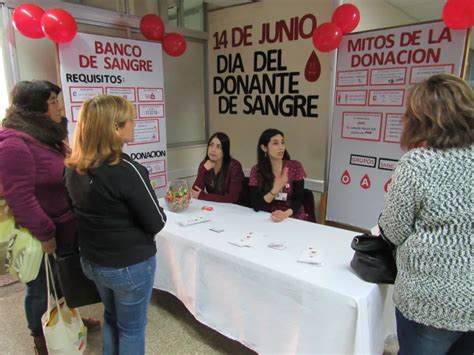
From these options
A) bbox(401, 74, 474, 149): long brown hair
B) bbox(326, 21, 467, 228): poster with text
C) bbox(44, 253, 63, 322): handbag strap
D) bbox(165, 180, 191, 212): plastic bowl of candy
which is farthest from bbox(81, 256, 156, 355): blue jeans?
bbox(326, 21, 467, 228): poster with text

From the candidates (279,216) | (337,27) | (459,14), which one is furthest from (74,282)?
(459,14)

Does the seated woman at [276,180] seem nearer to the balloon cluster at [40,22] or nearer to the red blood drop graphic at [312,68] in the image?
the red blood drop graphic at [312,68]

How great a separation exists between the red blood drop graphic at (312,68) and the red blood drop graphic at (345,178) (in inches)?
36.6

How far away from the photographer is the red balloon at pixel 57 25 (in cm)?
235

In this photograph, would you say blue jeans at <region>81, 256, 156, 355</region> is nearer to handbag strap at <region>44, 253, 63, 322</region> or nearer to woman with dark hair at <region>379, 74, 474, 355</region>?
handbag strap at <region>44, 253, 63, 322</region>

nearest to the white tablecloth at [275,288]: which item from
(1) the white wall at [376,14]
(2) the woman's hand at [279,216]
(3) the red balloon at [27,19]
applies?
(2) the woman's hand at [279,216]

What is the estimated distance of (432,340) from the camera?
3.67 feet

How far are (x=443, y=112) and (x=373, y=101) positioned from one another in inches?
74.8

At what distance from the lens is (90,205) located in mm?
1230

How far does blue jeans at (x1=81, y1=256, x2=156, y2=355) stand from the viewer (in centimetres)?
131

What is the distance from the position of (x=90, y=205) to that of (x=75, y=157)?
18cm

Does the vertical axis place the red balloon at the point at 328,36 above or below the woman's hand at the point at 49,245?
above

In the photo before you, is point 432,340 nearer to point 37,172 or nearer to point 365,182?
point 37,172

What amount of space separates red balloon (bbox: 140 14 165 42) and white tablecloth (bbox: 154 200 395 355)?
75.2 inches
